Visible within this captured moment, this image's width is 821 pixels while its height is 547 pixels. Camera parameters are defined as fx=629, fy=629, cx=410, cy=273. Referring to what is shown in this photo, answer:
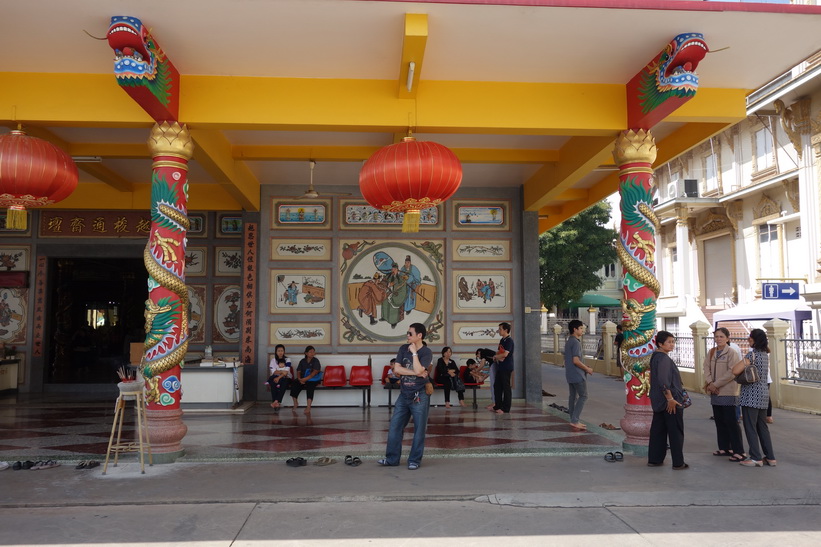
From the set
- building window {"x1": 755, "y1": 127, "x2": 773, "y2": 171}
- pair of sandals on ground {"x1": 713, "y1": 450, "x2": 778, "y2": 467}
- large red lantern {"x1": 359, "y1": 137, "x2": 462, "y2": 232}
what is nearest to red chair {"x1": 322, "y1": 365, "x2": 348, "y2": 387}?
large red lantern {"x1": 359, "y1": 137, "x2": 462, "y2": 232}

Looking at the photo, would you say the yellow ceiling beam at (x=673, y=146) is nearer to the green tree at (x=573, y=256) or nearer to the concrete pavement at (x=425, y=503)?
the concrete pavement at (x=425, y=503)

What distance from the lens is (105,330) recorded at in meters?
15.4

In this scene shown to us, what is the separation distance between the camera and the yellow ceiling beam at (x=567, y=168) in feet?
24.7

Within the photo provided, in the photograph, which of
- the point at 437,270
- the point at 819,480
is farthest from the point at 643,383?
the point at 437,270

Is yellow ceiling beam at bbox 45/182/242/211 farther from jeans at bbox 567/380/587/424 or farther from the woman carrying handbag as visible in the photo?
the woman carrying handbag

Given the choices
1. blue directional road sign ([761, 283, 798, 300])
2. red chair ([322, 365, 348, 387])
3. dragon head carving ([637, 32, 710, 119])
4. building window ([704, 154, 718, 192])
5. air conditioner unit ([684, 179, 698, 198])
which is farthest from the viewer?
air conditioner unit ([684, 179, 698, 198])

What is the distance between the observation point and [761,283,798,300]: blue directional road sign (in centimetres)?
1309

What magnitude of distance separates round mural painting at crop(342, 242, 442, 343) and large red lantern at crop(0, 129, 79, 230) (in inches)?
209

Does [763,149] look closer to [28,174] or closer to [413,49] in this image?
[413,49]

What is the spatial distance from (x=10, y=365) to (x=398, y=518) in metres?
10.1

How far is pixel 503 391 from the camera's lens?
9.27m

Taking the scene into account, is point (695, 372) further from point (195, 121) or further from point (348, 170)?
point (195, 121)

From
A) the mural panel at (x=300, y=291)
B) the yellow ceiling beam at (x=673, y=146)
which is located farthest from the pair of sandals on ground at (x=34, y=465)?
the yellow ceiling beam at (x=673, y=146)

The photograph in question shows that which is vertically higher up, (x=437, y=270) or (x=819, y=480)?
(x=437, y=270)
